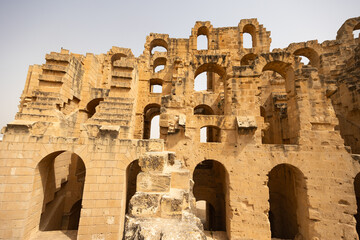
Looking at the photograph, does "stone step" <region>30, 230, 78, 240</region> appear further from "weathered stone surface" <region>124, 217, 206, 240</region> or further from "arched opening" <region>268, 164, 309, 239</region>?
"arched opening" <region>268, 164, 309, 239</region>

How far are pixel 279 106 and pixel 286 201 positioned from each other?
555cm

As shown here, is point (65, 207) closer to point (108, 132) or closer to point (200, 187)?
point (108, 132)

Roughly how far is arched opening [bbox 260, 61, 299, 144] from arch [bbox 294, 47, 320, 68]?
134 inches

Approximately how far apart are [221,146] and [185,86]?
3.23 m

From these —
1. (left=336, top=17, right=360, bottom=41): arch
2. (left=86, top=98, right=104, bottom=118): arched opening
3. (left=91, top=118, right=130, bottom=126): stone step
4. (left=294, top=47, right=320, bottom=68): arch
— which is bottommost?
(left=91, top=118, right=130, bottom=126): stone step

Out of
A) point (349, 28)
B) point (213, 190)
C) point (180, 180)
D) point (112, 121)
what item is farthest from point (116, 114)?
point (349, 28)

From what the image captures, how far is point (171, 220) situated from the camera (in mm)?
2506

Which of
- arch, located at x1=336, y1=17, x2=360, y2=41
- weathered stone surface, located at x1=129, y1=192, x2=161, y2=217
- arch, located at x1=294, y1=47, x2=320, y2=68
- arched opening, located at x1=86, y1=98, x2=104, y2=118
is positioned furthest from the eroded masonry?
arch, located at x1=336, y1=17, x2=360, y2=41

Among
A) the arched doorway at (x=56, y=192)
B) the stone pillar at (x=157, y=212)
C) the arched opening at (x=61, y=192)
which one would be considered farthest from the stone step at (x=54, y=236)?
the stone pillar at (x=157, y=212)

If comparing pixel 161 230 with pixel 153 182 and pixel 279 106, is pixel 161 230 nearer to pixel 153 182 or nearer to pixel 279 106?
pixel 153 182

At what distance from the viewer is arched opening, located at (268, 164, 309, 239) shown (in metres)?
7.16

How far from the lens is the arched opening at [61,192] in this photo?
7480 millimetres

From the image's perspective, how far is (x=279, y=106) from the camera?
35.0 ft

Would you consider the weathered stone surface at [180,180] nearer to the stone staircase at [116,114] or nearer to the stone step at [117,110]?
the stone staircase at [116,114]
